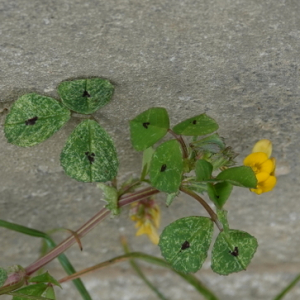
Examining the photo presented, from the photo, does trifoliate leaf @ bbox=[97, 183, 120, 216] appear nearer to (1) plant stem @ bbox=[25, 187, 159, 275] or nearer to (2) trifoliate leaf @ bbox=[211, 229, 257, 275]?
(1) plant stem @ bbox=[25, 187, 159, 275]

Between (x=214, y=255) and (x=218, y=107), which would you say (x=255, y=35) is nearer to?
(x=218, y=107)

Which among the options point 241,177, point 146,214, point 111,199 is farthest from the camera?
point 146,214

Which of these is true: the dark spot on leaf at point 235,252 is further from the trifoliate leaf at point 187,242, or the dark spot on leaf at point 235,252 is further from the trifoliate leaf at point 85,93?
the trifoliate leaf at point 85,93

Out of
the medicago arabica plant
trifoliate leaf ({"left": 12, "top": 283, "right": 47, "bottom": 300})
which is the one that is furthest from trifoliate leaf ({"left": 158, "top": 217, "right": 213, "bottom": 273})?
trifoliate leaf ({"left": 12, "top": 283, "right": 47, "bottom": 300})

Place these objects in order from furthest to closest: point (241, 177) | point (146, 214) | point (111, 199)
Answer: point (146, 214)
point (111, 199)
point (241, 177)

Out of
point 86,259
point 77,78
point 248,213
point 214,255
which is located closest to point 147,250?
point 86,259

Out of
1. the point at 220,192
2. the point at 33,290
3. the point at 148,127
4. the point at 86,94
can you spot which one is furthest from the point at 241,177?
the point at 33,290

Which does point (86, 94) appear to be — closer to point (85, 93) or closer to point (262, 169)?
point (85, 93)
